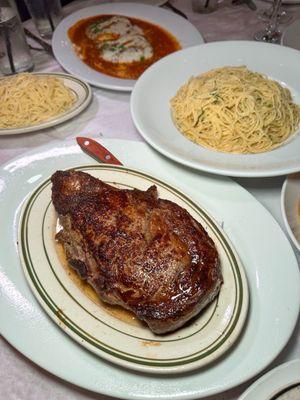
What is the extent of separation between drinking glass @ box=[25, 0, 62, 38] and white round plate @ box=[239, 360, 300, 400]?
3482 mm

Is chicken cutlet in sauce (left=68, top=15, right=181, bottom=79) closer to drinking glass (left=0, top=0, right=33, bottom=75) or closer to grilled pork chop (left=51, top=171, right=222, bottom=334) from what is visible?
drinking glass (left=0, top=0, right=33, bottom=75)

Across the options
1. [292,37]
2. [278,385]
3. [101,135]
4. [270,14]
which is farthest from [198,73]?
[278,385]

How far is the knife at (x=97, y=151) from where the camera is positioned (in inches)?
90.7

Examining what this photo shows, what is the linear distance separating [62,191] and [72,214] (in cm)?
16

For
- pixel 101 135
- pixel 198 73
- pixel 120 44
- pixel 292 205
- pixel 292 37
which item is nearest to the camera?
pixel 292 205

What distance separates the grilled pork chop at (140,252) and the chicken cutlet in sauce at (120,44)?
5.85 ft

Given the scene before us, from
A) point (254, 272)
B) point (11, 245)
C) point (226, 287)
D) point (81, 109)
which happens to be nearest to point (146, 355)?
point (226, 287)

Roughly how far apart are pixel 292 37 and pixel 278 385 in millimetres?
3009

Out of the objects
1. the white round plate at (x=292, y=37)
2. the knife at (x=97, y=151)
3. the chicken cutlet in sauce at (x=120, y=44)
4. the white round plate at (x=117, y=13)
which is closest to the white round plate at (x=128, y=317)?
the knife at (x=97, y=151)

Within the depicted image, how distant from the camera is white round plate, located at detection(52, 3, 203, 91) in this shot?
3006 mm

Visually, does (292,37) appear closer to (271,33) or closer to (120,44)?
(271,33)

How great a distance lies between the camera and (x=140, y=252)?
1652 millimetres

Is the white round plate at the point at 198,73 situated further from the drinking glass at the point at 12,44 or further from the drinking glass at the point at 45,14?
the drinking glass at the point at 45,14

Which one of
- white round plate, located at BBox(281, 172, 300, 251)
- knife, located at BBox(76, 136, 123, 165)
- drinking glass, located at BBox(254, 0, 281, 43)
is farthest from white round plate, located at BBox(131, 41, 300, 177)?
drinking glass, located at BBox(254, 0, 281, 43)
